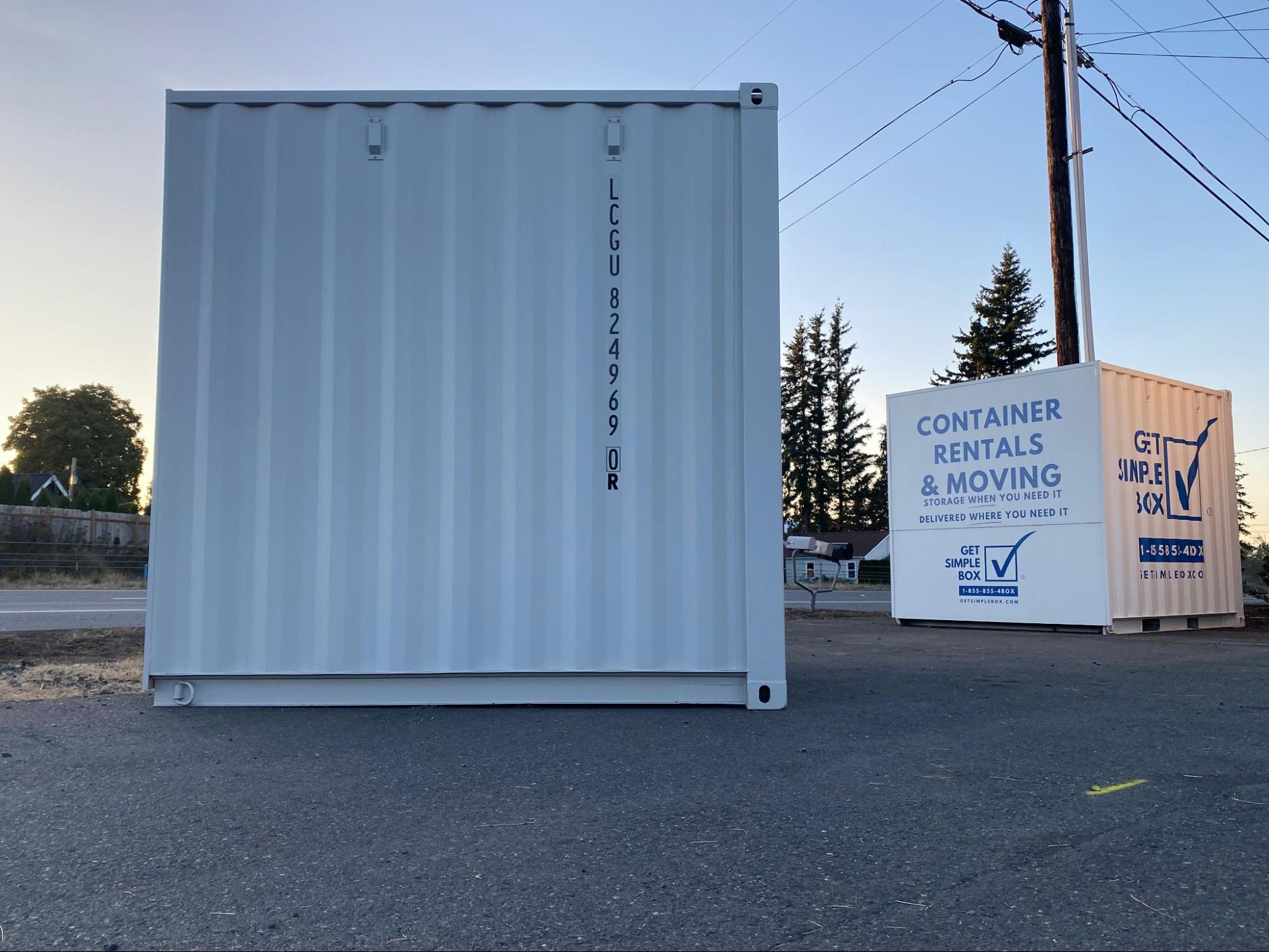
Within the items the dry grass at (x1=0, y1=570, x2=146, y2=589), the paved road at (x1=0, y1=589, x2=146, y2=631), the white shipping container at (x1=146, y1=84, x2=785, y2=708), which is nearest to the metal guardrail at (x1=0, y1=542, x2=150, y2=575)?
the dry grass at (x1=0, y1=570, x2=146, y2=589)

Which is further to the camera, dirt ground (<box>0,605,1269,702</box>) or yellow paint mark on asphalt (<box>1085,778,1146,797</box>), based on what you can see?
dirt ground (<box>0,605,1269,702</box>)

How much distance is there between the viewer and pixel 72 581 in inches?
852

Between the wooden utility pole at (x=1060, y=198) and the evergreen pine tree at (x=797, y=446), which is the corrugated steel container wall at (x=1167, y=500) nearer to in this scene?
the wooden utility pole at (x=1060, y=198)

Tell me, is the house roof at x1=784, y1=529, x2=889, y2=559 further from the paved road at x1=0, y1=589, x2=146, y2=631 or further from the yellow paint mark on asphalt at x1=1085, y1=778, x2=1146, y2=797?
the yellow paint mark on asphalt at x1=1085, y1=778, x2=1146, y2=797

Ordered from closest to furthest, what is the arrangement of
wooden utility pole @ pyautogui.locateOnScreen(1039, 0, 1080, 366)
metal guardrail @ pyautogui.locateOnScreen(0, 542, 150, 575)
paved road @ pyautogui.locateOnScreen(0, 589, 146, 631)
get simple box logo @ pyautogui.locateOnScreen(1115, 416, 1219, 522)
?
1. paved road @ pyautogui.locateOnScreen(0, 589, 146, 631)
2. get simple box logo @ pyautogui.locateOnScreen(1115, 416, 1219, 522)
3. wooden utility pole @ pyautogui.locateOnScreen(1039, 0, 1080, 366)
4. metal guardrail @ pyautogui.locateOnScreen(0, 542, 150, 575)

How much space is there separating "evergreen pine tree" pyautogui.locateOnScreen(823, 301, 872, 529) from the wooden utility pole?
4144cm

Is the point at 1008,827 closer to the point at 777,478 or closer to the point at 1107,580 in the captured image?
the point at 777,478

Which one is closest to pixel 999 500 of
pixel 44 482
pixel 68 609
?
pixel 68 609

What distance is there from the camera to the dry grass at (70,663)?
5.43 m

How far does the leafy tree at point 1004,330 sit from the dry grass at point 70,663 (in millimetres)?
43358

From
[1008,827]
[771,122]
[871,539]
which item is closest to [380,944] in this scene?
[1008,827]

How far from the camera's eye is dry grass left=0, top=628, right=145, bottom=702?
5.43 m

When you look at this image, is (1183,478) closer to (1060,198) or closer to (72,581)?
(1060,198)

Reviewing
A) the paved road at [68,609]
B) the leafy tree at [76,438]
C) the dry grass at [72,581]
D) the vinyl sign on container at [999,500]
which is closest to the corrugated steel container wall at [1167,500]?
the vinyl sign on container at [999,500]
